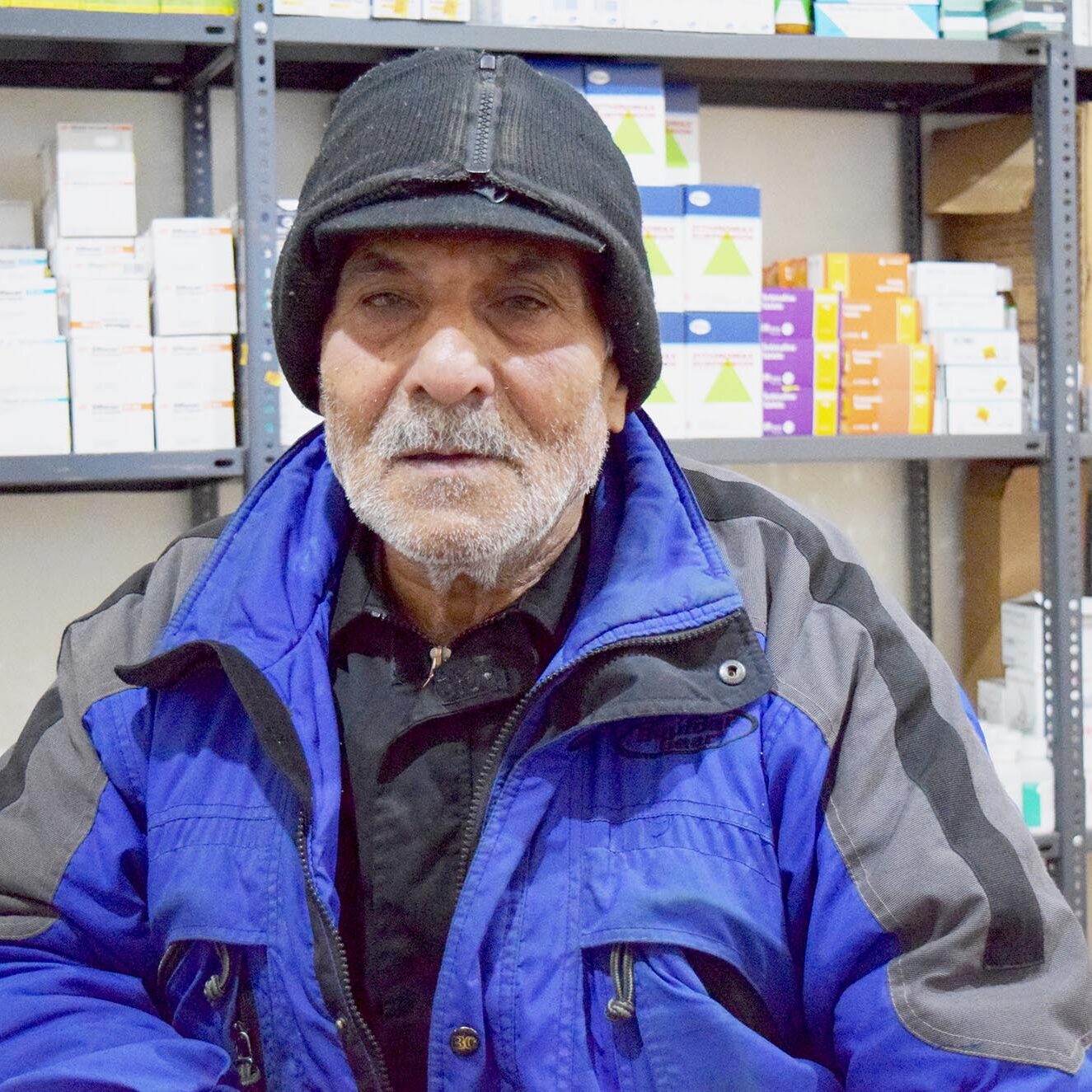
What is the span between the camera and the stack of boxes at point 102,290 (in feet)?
6.15

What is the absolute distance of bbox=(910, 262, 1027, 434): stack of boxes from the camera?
7.25ft

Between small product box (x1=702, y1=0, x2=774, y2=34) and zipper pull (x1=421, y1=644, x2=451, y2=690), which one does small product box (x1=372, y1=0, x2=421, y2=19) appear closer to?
small product box (x1=702, y1=0, x2=774, y2=34)

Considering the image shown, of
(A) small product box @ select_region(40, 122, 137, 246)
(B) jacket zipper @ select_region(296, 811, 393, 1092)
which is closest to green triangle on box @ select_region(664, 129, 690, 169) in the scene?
(A) small product box @ select_region(40, 122, 137, 246)

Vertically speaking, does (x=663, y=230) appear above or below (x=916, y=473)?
above

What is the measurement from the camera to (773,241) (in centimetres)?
261

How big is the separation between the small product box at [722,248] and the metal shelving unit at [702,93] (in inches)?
8.4

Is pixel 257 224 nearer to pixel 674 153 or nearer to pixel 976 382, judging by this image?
pixel 674 153

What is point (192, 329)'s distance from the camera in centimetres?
191

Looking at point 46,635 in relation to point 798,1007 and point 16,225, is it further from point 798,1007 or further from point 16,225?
point 798,1007

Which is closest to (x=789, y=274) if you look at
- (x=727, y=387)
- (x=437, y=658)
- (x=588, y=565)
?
(x=727, y=387)

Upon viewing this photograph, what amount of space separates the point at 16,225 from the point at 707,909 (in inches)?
62.4

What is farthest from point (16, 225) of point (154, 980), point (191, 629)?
point (154, 980)

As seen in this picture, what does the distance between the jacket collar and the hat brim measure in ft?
0.83

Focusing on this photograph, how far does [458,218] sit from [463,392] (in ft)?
0.50
